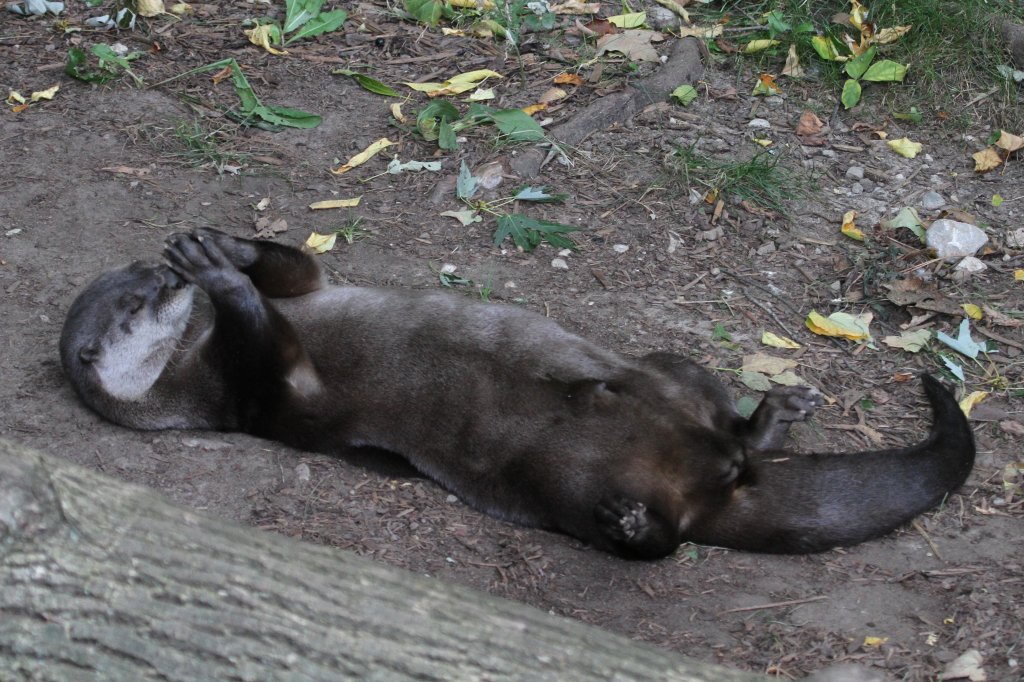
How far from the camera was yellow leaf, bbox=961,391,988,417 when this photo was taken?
4.00 m

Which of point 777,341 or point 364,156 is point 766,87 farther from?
point 364,156

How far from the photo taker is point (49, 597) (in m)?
1.88

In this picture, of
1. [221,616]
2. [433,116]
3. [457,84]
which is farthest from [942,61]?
[221,616]

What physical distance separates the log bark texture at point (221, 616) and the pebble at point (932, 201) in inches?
144

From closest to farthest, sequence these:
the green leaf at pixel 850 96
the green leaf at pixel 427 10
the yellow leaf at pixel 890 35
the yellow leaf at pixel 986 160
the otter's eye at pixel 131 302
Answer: the otter's eye at pixel 131 302, the yellow leaf at pixel 986 160, the green leaf at pixel 850 96, the yellow leaf at pixel 890 35, the green leaf at pixel 427 10

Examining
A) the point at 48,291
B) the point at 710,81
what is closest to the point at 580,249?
the point at 710,81

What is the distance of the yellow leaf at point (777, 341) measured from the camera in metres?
4.41

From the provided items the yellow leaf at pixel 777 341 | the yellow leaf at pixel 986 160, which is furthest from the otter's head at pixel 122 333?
the yellow leaf at pixel 986 160

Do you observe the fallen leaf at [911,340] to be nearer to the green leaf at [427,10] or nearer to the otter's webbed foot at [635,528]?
the otter's webbed foot at [635,528]

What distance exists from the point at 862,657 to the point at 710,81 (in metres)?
3.66

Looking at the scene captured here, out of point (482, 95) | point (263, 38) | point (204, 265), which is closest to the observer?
point (204, 265)

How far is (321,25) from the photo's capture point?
6270 mm

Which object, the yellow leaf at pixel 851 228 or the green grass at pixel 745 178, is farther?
the green grass at pixel 745 178

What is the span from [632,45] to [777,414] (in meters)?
2.94
